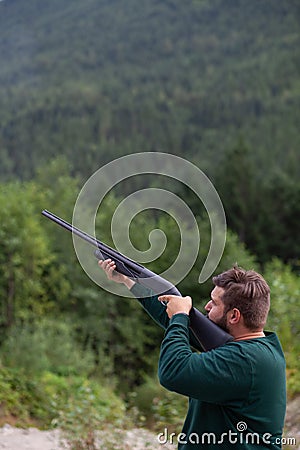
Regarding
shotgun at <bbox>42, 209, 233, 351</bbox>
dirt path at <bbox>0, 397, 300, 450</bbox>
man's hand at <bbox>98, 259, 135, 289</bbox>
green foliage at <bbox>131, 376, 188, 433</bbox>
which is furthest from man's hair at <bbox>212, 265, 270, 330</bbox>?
green foliage at <bbox>131, 376, 188, 433</bbox>

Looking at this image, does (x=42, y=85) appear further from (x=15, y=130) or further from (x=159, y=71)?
(x=15, y=130)

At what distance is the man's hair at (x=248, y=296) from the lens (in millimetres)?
2248

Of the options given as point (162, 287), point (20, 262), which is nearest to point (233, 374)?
point (162, 287)

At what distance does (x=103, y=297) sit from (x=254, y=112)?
92427 mm

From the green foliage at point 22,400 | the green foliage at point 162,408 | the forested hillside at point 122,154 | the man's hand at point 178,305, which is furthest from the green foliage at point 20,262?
the man's hand at point 178,305

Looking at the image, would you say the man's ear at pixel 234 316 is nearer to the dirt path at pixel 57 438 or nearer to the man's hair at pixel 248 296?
the man's hair at pixel 248 296

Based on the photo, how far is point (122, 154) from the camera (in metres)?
76.8

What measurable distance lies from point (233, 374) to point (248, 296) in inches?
11.9

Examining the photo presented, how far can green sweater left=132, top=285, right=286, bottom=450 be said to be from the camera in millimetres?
2135

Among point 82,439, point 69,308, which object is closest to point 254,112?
point 69,308

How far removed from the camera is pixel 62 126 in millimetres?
93750

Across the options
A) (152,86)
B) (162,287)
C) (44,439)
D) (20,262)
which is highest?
(152,86)

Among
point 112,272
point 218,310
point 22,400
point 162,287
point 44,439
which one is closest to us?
point 218,310

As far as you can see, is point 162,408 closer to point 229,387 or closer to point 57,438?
point 57,438
